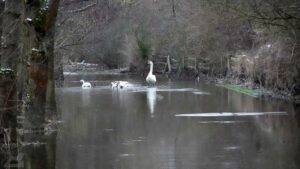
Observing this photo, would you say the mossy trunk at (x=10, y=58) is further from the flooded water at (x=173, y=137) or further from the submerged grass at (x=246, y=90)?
the submerged grass at (x=246, y=90)

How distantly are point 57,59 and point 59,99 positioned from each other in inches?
176

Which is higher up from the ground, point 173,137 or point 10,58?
point 10,58

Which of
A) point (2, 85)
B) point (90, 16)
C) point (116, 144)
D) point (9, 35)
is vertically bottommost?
point (116, 144)

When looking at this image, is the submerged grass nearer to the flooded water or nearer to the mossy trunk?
the flooded water

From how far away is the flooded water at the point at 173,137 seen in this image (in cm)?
1354

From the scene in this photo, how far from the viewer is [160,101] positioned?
31453 mm

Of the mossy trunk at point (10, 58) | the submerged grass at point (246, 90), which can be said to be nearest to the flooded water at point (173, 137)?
the mossy trunk at point (10, 58)

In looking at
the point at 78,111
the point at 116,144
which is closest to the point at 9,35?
the point at 116,144

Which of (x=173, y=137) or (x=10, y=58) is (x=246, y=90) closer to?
(x=173, y=137)

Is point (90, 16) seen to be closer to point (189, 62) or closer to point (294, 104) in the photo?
point (294, 104)

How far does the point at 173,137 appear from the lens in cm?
1780

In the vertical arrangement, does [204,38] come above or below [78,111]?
above

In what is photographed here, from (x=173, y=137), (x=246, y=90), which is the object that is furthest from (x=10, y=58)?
(x=246, y=90)

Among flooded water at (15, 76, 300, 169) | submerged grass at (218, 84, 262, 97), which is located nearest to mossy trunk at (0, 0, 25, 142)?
flooded water at (15, 76, 300, 169)
